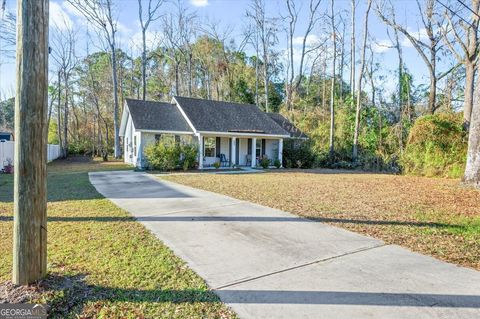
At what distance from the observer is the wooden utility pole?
3066 millimetres

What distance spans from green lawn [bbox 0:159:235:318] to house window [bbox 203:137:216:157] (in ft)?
48.9

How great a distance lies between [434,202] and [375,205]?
1.82 meters

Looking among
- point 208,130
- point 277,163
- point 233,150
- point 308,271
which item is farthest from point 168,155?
point 308,271

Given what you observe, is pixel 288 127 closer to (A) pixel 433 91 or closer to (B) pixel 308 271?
(A) pixel 433 91

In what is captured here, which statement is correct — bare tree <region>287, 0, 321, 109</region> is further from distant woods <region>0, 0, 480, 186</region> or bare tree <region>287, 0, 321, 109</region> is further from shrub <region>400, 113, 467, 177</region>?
shrub <region>400, 113, 467, 177</region>

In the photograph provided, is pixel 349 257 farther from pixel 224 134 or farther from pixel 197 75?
pixel 197 75

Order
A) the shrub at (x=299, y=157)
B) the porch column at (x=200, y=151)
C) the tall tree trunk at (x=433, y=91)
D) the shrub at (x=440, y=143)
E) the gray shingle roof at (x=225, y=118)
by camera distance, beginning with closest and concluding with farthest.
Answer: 1. the shrub at (x=440, y=143)
2. the porch column at (x=200, y=151)
3. the gray shingle roof at (x=225, y=118)
4. the tall tree trunk at (x=433, y=91)
5. the shrub at (x=299, y=157)

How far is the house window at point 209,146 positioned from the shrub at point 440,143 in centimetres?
1231

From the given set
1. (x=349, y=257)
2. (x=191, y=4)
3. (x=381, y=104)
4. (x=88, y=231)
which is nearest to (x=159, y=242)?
(x=88, y=231)

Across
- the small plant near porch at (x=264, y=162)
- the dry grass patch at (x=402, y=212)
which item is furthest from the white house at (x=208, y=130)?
the dry grass patch at (x=402, y=212)

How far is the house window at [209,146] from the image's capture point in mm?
20797

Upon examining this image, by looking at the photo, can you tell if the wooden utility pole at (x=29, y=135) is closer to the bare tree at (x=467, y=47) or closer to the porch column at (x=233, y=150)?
the porch column at (x=233, y=150)

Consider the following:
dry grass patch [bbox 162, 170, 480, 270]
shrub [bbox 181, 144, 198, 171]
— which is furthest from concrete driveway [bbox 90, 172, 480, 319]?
shrub [bbox 181, 144, 198, 171]

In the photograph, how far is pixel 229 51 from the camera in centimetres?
3669
